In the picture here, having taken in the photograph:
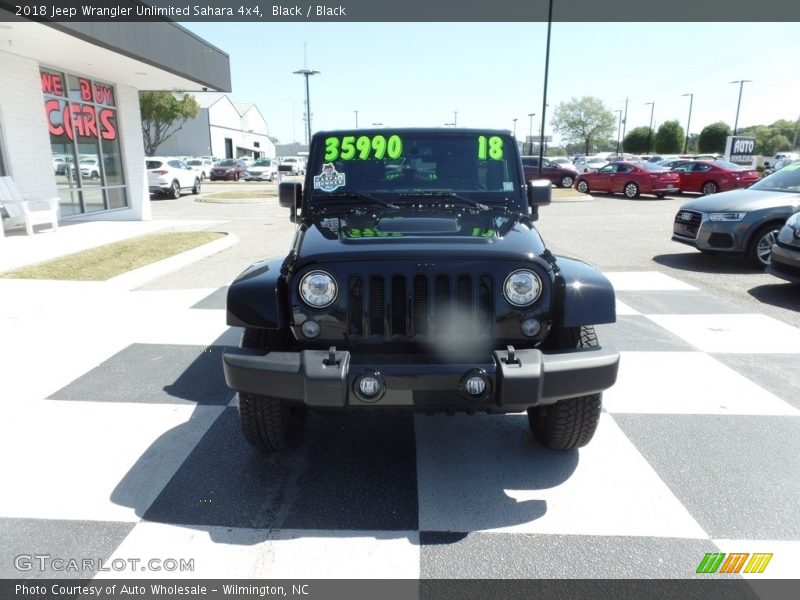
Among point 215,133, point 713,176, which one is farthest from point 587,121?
point 713,176

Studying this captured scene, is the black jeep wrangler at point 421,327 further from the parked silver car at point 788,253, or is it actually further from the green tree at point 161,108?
the green tree at point 161,108

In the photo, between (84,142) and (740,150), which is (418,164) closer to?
(84,142)

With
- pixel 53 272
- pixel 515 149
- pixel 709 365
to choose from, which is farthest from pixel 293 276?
pixel 53 272

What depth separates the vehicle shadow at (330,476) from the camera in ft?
8.45

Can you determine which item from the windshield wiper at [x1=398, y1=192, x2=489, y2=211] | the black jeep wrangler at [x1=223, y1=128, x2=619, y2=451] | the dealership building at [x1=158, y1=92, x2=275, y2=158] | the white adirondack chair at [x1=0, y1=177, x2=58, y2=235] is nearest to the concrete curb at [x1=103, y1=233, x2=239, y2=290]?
the white adirondack chair at [x1=0, y1=177, x2=58, y2=235]

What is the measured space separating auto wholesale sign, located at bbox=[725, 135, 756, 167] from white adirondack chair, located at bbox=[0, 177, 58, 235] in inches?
1207

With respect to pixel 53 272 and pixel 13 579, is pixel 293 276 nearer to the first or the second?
pixel 13 579

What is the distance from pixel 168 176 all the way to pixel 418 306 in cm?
2194

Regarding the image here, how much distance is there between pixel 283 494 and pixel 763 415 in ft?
10.1

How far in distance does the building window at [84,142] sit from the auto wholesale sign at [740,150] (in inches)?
1139

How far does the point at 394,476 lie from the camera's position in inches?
116

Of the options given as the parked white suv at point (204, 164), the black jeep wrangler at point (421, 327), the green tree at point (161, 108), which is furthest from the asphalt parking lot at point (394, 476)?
the green tree at point (161, 108)

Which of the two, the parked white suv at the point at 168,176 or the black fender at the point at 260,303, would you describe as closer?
the black fender at the point at 260,303

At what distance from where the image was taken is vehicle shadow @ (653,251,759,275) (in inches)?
319
